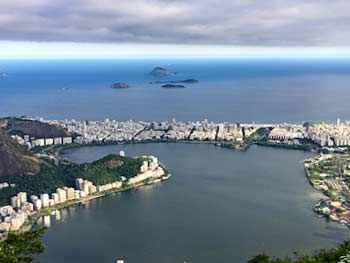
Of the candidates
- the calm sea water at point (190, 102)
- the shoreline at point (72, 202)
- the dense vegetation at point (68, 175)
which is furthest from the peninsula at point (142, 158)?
the calm sea water at point (190, 102)

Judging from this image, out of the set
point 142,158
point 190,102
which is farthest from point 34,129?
point 190,102

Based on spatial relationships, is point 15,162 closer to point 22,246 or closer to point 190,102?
point 22,246

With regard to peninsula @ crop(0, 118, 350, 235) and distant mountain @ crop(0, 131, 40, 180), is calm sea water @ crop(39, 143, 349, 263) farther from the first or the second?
distant mountain @ crop(0, 131, 40, 180)

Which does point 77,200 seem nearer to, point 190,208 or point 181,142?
point 190,208

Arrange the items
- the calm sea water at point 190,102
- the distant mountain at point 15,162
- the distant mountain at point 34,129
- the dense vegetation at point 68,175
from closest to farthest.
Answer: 1. the dense vegetation at point 68,175
2. the distant mountain at point 15,162
3. the distant mountain at point 34,129
4. the calm sea water at point 190,102

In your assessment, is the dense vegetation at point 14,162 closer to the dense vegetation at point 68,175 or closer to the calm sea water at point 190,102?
the dense vegetation at point 68,175

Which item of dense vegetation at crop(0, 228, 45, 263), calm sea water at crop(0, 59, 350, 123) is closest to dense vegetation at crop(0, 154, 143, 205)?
dense vegetation at crop(0, 228, 45, 263)

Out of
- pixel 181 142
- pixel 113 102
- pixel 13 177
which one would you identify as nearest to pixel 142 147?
pixel 181 142
